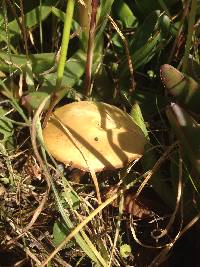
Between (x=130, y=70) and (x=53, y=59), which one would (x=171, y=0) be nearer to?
(x=130, y=70)

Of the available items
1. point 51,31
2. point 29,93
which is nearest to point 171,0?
point 51,31

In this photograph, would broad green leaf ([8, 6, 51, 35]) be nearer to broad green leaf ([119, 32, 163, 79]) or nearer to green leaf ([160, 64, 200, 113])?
broad green leaf ([119, 32, 163, 79])

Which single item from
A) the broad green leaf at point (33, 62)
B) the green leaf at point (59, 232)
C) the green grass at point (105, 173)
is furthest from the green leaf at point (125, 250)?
the broad green leaf at point (33, 62)

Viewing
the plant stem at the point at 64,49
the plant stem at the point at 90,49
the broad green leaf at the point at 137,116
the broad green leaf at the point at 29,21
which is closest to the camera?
the plant stem at the point at 64,49

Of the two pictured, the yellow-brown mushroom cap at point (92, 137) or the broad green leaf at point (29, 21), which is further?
the broad green leaf at point (29, 21)

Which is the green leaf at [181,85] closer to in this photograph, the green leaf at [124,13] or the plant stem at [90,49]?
the plant stem at [90,49]

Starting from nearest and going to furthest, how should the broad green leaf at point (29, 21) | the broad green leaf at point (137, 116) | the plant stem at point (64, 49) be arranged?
the plant stem at point (64, 49) → the broad green leaf at point (137, 116) → the broad green leaf at point (29, 21)

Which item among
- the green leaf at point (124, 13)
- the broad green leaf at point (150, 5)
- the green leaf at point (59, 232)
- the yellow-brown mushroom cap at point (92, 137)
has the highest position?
the broad green leaf at point (150, 5)

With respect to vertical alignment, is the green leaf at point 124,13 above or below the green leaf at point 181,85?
above
